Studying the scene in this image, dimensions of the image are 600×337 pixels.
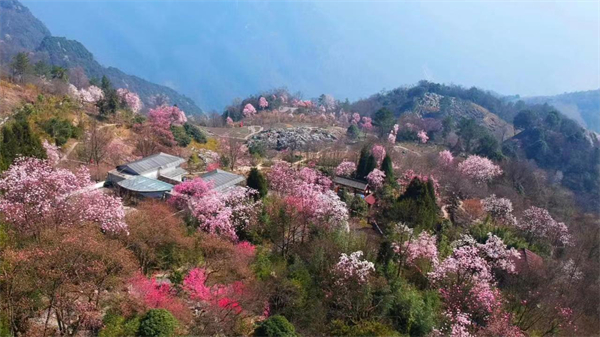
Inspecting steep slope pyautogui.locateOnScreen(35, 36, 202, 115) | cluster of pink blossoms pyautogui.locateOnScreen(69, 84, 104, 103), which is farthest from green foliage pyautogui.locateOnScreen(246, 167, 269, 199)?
steep slope pyautogui.locateOnScreen(35, 36, 202, 115)

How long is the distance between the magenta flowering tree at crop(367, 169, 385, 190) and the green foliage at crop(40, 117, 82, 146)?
21967 mm

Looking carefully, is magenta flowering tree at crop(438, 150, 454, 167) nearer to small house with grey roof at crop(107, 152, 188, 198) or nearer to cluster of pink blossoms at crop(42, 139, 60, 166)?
small house with grey roof at crop(107, 152, 188, 198)

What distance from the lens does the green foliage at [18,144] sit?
20.0m

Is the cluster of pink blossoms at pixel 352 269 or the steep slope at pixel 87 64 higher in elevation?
the steep slope at pixel 87 64

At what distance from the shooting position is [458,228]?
26547 millimetres

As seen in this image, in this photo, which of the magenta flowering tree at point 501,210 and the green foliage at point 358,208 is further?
the magenta flowering tree at point 501,210

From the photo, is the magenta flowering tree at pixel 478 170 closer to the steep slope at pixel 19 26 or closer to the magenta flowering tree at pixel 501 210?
the magenta flowering tree at pixel 501 210

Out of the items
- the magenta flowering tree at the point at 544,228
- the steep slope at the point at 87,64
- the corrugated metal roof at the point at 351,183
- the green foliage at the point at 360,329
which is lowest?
the magenta flowering tree at the point at 544,228

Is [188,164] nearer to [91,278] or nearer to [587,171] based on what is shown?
[91,278]

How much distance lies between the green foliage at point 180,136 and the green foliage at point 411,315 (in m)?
27.7

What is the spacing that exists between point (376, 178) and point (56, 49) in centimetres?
12305

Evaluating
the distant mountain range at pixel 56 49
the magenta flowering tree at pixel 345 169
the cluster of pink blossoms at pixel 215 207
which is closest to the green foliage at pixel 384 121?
the magenta flowering tree at pixel 345 169

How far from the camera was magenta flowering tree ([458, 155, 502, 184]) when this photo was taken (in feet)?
115

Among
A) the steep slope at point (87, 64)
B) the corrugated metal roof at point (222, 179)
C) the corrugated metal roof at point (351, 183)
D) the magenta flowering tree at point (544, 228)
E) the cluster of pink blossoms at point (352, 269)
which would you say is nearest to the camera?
the cluster of pink blossoms at point (352, 269)
